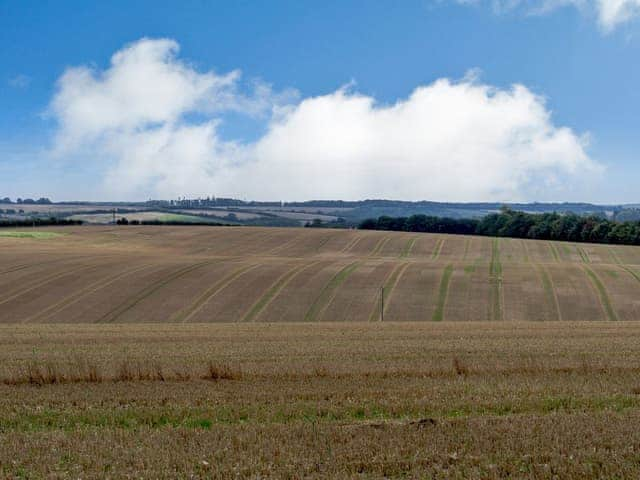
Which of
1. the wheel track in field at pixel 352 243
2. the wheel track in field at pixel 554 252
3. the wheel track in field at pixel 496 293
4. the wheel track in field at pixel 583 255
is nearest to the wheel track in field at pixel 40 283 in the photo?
the wheel track in field at pixel 496 293

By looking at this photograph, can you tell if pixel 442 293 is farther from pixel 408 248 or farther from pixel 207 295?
pixel 408 248

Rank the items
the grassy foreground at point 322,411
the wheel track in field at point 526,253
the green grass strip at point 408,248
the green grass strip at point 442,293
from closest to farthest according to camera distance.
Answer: the grassy foreground at point 322,411 < the green grass strip at point 442,293 < the wheel track in field at point 526,253 < the green grass strip at point 408,248

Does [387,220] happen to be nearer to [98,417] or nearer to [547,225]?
[547,225]

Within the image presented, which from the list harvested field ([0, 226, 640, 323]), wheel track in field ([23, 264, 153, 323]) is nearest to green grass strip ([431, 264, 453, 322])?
harvested field ([0, 226, 640, 323])

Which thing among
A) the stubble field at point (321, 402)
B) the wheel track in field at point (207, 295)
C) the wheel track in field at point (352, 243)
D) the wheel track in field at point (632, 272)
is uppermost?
the stubble field at point (321, 402)

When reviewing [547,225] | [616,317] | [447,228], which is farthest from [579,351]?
[447,228]

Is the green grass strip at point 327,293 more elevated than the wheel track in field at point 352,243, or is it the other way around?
the wheel track in field at point 352,243

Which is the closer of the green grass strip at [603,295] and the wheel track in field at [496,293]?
the green grass strip at [603,295]

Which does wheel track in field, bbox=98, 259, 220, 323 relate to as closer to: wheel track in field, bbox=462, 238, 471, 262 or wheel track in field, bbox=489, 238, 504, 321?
wheel track in field, bbox=489, 238, 504, 321

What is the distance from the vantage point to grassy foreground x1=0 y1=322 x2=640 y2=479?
1016 centimetres

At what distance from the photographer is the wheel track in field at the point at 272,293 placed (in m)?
50.3

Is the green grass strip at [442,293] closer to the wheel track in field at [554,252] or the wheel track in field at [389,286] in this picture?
the wheel track in field at [389,286]

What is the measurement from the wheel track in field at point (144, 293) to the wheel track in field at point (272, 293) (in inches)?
372

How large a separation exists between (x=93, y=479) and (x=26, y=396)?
5.91 meters
